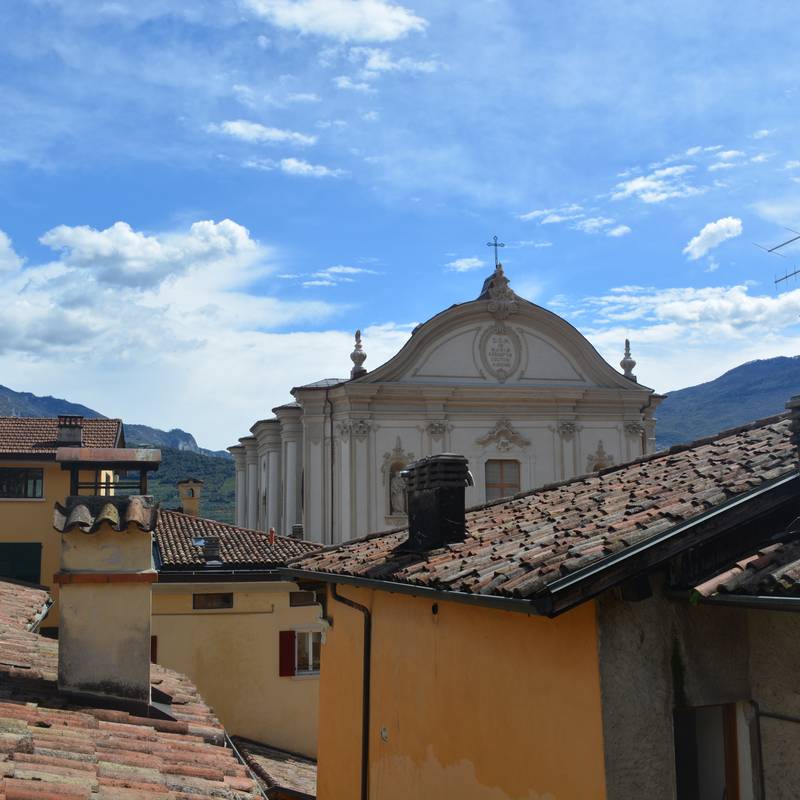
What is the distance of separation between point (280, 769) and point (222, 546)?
605 centimetres

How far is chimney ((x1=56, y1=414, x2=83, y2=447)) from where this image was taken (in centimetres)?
2650

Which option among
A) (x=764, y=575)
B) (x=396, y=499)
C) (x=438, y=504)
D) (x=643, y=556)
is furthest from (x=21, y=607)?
(x=396, y=499)

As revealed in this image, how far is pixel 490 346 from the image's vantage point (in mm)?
29406

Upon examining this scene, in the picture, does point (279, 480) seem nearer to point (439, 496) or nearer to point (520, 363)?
point (520, 363)

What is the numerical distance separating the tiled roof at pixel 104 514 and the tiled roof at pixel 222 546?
37.2ft

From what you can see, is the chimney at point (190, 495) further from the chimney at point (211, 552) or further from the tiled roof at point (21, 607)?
the tiled roof at point (21, 607)

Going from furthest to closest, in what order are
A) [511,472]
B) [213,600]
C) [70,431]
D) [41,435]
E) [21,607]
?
[511,472], [41,435], [70,431], [213,600], [21,607]

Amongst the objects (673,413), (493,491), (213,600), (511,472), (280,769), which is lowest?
(280,769)

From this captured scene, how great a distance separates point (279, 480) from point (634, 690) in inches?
1133

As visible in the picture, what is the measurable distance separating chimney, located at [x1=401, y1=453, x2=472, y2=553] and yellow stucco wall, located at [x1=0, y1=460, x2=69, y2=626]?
17.8 meters

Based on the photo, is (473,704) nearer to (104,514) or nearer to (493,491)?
(104,514)

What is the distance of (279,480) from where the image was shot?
3391 centimetres

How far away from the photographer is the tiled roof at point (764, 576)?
523 cm

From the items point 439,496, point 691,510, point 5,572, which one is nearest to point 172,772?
point 691,510
